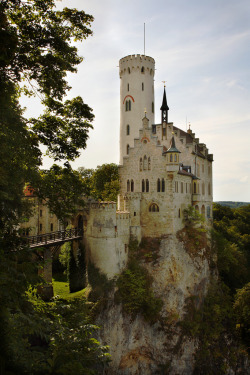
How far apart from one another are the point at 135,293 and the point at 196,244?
420 inches

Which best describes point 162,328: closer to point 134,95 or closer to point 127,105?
point 127,105

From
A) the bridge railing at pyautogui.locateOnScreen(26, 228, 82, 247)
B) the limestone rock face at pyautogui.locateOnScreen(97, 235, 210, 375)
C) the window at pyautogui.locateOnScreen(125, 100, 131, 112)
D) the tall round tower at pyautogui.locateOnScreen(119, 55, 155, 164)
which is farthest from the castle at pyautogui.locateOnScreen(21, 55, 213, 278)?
the limestone rock face at pyautogui.locateOnScreen(97, 235, 210, 375)

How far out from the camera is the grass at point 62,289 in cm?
2867

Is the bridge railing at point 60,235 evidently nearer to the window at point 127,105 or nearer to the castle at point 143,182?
the castle at point 143,182

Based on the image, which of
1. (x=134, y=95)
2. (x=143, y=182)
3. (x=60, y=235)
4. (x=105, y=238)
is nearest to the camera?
(x=105, y=238)

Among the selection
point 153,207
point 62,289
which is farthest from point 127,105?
point 62,289

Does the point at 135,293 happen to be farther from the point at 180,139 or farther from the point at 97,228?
the point at 180,139

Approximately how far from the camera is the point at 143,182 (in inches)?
1406

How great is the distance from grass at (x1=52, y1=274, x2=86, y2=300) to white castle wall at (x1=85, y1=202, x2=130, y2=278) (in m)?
3.16

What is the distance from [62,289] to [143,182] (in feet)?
49.5

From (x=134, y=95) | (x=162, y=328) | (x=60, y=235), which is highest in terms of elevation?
(x=134, y=95)

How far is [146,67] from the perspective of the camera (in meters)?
45.8

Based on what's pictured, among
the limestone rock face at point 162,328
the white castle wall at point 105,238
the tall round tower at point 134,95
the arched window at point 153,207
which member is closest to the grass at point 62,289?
the limestone rock face at point 162,328

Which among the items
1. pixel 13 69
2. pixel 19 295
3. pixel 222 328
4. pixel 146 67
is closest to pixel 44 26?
pixel 13 69
